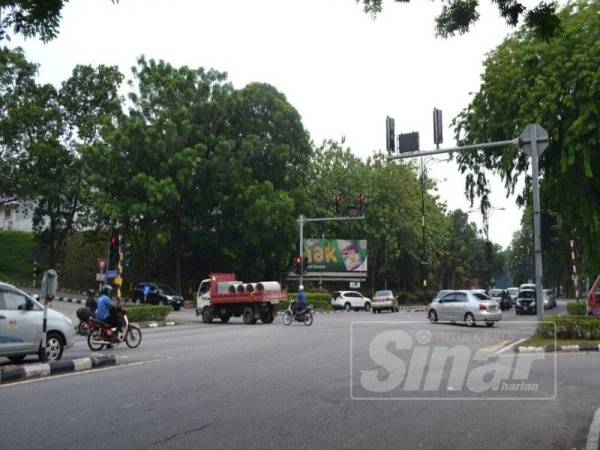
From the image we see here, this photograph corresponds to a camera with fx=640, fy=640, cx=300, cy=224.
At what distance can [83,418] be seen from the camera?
7.55 meters

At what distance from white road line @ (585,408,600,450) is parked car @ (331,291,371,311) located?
41.5m

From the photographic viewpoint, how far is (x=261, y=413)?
7797 mm

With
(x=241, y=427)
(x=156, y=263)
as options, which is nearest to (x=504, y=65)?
(x=241, y=427)

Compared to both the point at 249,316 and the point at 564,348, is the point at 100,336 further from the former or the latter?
the point at 249,316

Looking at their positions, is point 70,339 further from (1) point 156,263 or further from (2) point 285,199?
(1) point 156,263

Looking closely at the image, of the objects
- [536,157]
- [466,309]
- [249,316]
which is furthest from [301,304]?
[536,157]

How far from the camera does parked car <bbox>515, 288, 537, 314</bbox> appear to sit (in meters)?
43.3

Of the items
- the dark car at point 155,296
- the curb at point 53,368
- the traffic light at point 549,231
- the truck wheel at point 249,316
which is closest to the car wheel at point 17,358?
the curb at point 53,368

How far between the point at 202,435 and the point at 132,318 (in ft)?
69.9

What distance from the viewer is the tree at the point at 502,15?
638 cm

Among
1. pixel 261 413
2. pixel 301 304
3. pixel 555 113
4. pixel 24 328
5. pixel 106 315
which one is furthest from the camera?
pixel 301 304

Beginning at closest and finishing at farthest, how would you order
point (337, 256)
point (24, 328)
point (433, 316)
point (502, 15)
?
1. point (502, 15)
2. point (24, 328)
3. point (433, 316)
4. point (337, 256)

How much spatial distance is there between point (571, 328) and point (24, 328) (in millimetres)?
14285

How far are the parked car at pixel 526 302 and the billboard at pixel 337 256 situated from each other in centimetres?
1514
